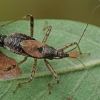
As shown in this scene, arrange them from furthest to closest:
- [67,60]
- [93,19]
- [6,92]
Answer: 1. [93,19]
2. [67,60]
3. [6,92]

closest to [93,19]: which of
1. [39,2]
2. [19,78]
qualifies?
[39,2]

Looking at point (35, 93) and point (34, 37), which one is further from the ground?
point (34, 37)

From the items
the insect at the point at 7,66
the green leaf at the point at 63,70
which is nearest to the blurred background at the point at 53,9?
the green leaf at the point at 63,70

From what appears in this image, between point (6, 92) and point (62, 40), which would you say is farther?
point (62, 40)

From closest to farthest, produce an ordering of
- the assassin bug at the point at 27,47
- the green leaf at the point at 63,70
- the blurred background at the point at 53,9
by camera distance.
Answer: the green leaf at the point at 63,70, the assassin bug at the point at 27,47, the blurred background at the point at 53,9

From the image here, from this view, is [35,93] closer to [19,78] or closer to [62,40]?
[19,78]

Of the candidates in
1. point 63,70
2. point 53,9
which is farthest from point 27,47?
point 53,9

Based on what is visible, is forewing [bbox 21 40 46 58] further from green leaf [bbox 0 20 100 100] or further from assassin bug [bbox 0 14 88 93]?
green leaf [bbox 0 20 100 100]

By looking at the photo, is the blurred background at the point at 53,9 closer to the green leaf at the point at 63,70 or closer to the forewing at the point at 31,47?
the green leaf at the point at 63,70
